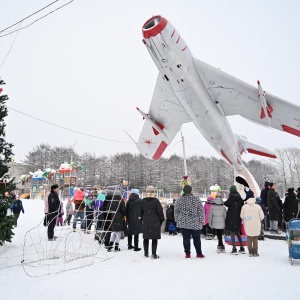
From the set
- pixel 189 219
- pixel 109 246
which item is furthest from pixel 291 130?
pixel 109 246

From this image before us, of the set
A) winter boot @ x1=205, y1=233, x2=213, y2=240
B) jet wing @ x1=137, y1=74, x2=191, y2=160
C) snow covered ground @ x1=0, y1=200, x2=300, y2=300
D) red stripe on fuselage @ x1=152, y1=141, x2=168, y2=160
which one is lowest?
winter boot @ x1=205, y1=233, x2=213, y2=240

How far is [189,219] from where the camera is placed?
600cm

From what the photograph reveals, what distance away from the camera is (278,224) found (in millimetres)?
9914

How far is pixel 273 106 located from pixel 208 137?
2886 millimetres

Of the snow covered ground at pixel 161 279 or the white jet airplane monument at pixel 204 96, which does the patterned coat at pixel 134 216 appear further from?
the white jet airplane monument at pixel 204 96

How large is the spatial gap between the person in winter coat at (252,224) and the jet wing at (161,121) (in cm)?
649

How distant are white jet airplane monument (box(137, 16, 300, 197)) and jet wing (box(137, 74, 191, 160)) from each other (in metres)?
0.05

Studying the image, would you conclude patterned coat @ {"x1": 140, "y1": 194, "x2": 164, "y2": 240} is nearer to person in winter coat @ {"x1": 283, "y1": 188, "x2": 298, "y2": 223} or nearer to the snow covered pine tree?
the snow covered pine tree

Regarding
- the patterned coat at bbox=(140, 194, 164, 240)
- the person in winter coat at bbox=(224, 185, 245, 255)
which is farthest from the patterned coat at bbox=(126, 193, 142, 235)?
the person in winter coat at bbox=(224, 185, 245, 255)

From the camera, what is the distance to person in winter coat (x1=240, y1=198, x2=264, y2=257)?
6051 millimetres

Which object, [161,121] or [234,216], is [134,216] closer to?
[234,216]

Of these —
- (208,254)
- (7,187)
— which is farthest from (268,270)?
(7,187)

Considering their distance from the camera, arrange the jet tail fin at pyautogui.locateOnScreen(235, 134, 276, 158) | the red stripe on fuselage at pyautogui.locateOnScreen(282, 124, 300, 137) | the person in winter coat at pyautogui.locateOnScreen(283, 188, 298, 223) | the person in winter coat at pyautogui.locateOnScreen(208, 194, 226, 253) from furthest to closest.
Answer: the jet tail fin at pyautogui.locateOnScreen(235, 134, 276, 158) < the red stripe on fuselage at pyautogui.locateOnScreen(282, 124, 300, 137) < the person in winter coat at pyautogui.locateOnScreen(283, 188, 298, 223) < the person in winter coat at pyautogui.locateOnScreen(208, 194, 226, 253)

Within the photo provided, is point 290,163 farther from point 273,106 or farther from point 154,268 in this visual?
point 154,268
